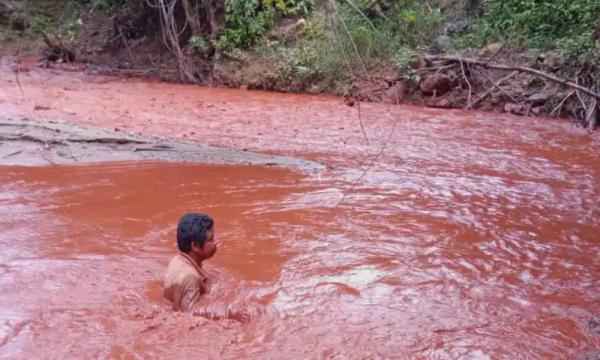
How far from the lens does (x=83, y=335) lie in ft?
12.3

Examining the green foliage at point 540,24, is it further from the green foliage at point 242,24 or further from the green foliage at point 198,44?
the green foliage at point 198,44

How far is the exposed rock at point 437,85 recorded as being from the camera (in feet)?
43.6

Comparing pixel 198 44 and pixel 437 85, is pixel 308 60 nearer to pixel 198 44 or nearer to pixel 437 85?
pixel 198 44

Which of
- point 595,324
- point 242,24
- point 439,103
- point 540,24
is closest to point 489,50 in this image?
point 540,24

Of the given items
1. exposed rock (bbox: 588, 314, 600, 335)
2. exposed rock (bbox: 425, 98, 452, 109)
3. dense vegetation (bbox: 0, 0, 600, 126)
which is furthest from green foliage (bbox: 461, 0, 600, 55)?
exposed rock (bbox: 588, 314, 600, 335)

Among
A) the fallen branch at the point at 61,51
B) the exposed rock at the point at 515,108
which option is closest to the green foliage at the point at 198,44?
the fallen branch at the point at 61,51

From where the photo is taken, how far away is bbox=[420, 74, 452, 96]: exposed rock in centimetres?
1329

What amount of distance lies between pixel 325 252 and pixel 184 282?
1541 millimetres

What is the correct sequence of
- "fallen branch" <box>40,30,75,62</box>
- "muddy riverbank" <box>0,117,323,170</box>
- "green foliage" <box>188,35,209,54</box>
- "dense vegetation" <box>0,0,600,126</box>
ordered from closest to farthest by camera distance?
"muddy riverbank" <box>0,117,323,170</box> → "dense vegetation" <box>0,0,600,126</box> → "green foliage" <box>188,35,209,54</box> → "fallen branch" <box>40,30,75,62</box>

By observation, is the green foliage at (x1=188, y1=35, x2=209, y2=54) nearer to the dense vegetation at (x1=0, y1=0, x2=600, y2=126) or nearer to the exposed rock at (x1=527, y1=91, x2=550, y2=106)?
the dense vegetation at (x1=0, y1=0, x2=600, y2=126)

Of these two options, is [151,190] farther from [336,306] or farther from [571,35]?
[571,35]

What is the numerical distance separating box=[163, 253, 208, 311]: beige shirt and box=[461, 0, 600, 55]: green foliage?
1046 centimetres

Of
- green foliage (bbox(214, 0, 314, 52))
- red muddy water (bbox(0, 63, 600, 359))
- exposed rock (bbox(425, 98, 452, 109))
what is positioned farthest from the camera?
green foliage (bbox(214, 0, 314, 52))

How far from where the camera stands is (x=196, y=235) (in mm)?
3941
